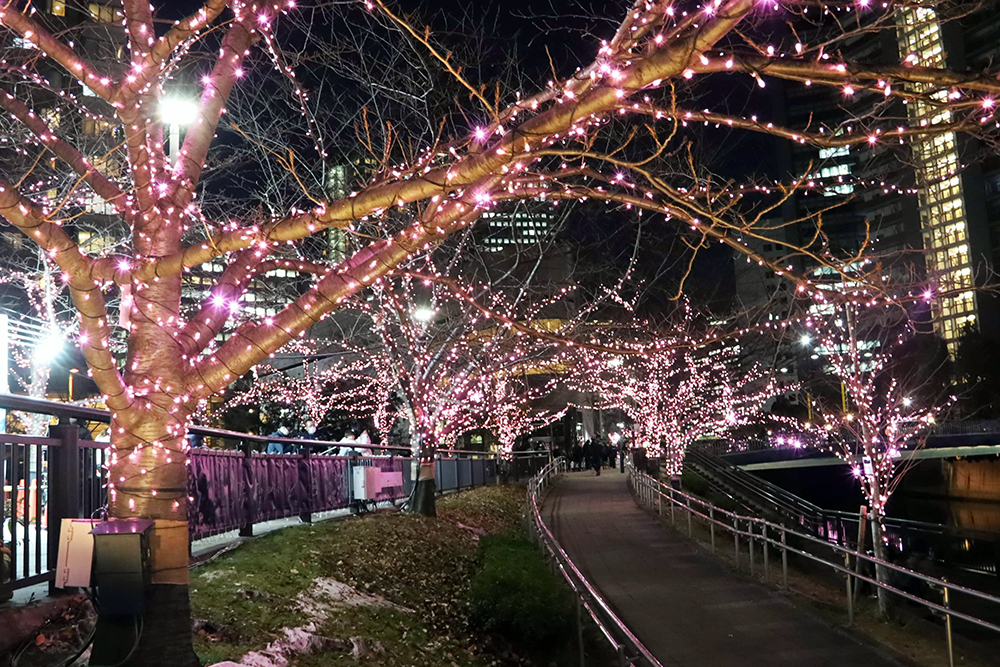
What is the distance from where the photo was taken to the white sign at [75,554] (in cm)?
526

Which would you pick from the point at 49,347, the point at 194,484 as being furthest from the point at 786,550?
the point at 49,347

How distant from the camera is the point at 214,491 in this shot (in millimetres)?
9148

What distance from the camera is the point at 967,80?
4105mm

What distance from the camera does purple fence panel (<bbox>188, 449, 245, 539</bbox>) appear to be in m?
8.55

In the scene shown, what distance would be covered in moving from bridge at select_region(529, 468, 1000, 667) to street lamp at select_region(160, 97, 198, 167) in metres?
5.27

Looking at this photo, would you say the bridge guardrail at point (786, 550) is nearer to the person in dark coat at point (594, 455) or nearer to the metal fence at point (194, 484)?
the metal fence at point (194, 484)

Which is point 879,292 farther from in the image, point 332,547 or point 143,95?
point 332,547

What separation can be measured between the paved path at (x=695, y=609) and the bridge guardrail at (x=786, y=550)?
56 centimetres

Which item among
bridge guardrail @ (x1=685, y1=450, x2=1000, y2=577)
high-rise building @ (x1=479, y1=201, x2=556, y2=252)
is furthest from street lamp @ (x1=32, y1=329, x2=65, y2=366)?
bridge guardrail @ (x1=685, y1=450, x2=1000, y2=577)

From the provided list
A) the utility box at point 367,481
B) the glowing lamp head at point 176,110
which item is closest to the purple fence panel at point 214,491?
the glowing lamp head at point 176,110

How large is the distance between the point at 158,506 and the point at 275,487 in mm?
6203

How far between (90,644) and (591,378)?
91.2 feet

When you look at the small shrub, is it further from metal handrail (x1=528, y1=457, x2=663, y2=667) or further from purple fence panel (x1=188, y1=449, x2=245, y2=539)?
purple fence panel (x1=188, y1=449, x2=245, y2=539)

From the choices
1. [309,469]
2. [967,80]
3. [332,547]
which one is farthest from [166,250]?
[309,469]
